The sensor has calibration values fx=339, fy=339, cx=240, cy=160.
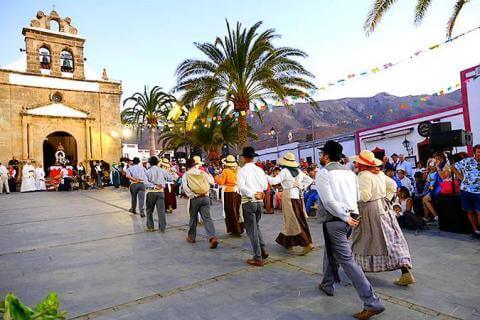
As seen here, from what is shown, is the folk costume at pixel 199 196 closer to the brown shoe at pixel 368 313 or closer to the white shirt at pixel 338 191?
the white shirt at pixel 338 191

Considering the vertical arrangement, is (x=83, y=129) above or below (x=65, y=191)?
above

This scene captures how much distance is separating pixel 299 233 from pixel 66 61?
86.6 feet

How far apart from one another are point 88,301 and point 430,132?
7621 mm

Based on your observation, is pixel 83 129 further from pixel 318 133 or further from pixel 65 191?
pixel 318 133

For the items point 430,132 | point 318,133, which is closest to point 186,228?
point 430,132

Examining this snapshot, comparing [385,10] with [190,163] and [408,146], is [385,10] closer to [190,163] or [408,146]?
[190,163]

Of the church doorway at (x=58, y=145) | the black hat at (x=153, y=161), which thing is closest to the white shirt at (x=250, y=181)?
the black hat at (x=153, y=161)

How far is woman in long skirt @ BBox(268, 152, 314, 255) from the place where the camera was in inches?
230

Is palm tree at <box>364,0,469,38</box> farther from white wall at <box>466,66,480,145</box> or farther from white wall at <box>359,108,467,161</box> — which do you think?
Result: white wall at <box>359,108,467,161</box>

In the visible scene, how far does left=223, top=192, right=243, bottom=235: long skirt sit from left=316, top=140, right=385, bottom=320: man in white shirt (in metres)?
3.58

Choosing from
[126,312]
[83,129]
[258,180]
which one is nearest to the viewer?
[126,312]

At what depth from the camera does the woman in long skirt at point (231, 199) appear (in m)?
7.40

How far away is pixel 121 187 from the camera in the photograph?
832 inches

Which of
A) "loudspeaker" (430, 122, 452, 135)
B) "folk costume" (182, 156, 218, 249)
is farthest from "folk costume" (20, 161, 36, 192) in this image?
"loudspeaker" (430, 122, 452, 135)
